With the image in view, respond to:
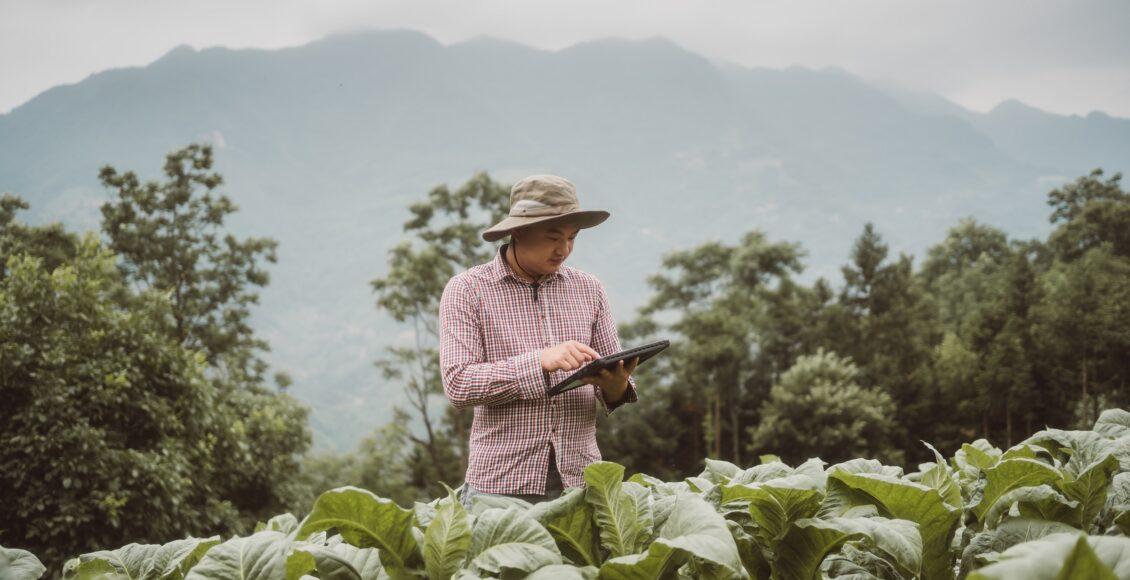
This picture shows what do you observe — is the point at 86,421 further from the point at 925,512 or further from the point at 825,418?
the point at 825,418

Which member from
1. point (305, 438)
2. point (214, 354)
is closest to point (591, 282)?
point (305, 438)

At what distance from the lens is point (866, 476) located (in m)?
1.57

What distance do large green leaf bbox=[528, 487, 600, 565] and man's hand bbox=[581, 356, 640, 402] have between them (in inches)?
30.0

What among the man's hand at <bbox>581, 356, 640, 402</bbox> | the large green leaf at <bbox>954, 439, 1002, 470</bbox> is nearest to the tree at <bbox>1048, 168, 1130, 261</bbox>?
the large green leaf at <bbox>954, 439, 1002, 470</bbox>

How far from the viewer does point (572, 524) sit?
5.02ft

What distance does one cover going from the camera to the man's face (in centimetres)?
252

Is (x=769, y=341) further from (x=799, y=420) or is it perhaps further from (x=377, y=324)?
(x=377, y=324)

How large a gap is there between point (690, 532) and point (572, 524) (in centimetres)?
34

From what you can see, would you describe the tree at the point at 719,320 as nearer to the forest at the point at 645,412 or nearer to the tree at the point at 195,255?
the forest at the point at 645,412

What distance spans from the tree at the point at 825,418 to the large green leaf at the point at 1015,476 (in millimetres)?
28985

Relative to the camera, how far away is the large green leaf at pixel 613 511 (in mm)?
1497

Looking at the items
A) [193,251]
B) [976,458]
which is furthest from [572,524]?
[193,251]

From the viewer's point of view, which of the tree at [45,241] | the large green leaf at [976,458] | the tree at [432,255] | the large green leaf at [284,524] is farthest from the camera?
the tree at [432,255]

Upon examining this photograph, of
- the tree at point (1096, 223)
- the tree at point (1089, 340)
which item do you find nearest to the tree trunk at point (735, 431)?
the tree at point (1089, 340)
